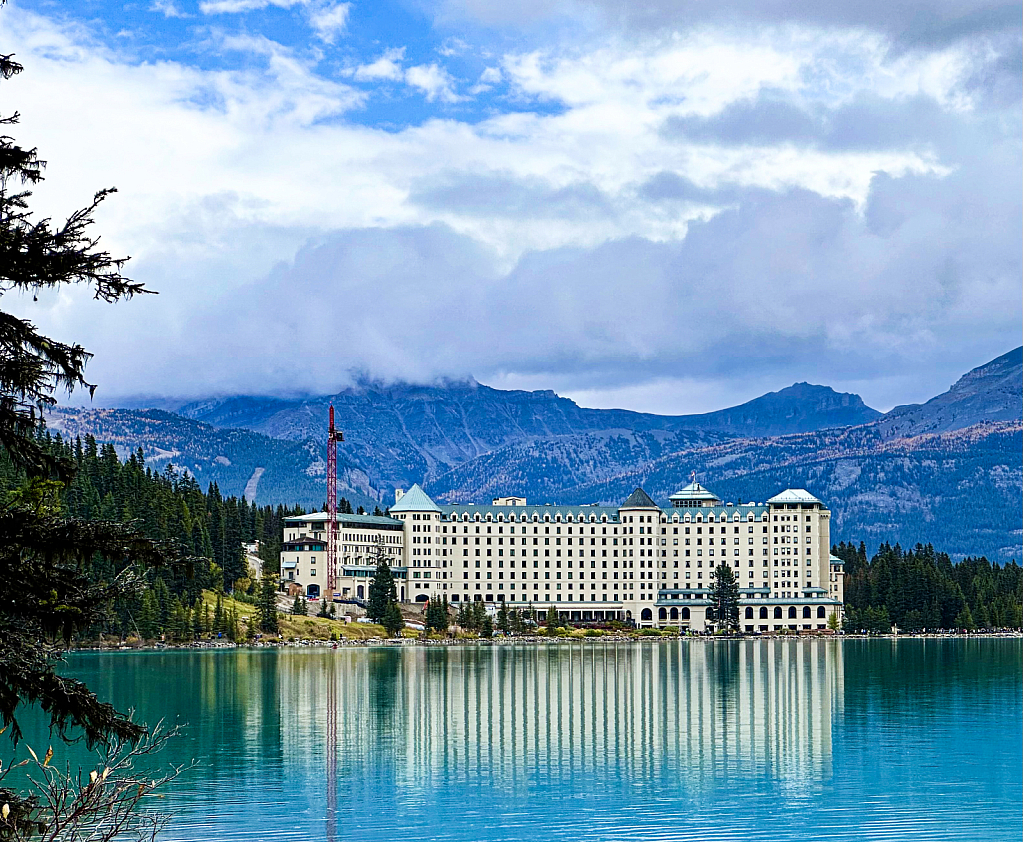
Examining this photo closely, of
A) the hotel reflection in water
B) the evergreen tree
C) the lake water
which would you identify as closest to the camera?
the evergreen tree

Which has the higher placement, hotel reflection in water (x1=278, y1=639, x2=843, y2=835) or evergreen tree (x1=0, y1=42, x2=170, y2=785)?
evergreen tree (x1=0, y1=42, x2=170, y2=785)

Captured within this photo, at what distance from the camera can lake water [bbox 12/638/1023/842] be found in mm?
58656

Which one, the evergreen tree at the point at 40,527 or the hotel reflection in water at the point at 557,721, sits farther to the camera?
the hotel reflection in water at the point at 557,721

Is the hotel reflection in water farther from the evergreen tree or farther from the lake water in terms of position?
the evergreen tree

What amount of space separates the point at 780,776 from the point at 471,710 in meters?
38.9

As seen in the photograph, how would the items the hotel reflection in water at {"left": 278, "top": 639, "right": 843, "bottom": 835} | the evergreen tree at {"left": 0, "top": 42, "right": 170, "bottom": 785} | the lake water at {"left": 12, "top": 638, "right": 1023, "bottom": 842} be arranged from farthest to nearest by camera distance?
1. the hotel reflection in water at {"left": 278, "top": 639, "right": 843, "bottom": 835}
2. the lake water at {"left": 12, "top": 638, "right": 1023, "bottom": 842}
3. the evergreen tree at {"left": 0, "top": 42, "right": 170, "bottom": 785}

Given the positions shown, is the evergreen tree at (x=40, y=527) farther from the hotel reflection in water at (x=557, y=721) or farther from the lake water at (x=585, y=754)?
the hotel reflection in water at (x=557, y=721)

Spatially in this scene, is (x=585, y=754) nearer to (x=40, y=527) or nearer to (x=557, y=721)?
(x=557, y=721)

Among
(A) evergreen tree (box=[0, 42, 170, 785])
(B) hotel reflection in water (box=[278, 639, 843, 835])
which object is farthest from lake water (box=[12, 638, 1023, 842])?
(A) evergreen tree (box=[0, 42, 170, 785])

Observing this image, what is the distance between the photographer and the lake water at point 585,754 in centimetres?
5866

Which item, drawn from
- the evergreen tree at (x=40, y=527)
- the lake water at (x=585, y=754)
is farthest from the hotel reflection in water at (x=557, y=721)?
the evergreen tree at (x=40, y=527)

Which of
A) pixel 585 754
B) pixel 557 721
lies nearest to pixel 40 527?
pixel 585 754

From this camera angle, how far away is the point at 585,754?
267 feet

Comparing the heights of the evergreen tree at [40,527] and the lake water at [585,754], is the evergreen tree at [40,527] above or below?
above
